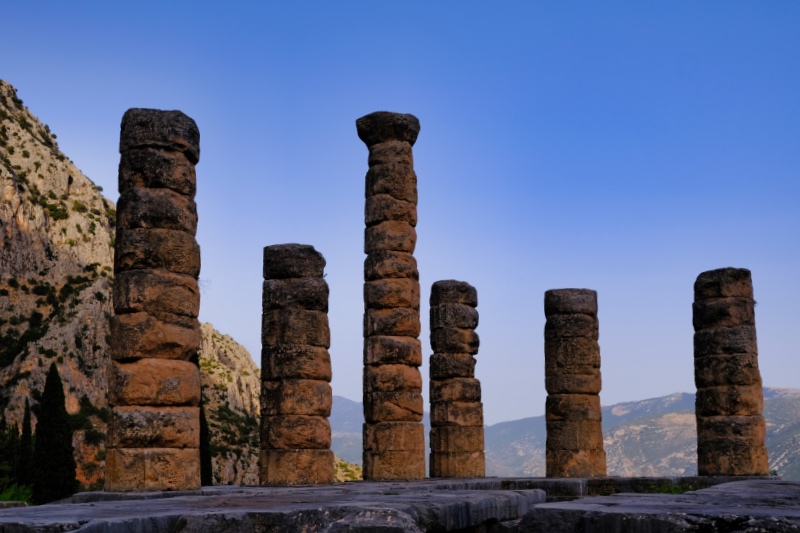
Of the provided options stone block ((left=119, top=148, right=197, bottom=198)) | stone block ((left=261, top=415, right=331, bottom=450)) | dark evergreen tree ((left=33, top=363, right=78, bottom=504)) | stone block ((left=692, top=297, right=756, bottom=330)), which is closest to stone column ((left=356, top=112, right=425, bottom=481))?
stone block ((left=261, top=415, right=331, bottom=450))

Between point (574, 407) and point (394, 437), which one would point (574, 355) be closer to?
point (574, 407)

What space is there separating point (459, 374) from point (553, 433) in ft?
9.46

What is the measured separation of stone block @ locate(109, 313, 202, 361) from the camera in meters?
13.8

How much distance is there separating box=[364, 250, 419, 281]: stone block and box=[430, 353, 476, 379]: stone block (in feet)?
12.0

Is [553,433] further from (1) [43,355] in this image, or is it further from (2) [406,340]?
(1) [43,355]

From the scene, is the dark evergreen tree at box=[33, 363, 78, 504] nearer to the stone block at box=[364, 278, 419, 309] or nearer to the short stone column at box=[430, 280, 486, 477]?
the short stone column at box=[430, 280, 486, 477]

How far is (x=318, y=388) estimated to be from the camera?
1803 cm

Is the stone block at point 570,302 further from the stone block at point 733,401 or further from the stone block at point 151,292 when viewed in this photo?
the stone block at point 151,292

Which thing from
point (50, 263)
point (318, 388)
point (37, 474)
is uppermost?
point (50, 263)

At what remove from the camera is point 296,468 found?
17.5 metres

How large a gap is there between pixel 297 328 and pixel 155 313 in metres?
4.29

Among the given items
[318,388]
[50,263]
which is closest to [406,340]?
[318,388]

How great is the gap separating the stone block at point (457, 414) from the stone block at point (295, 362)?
6539mm

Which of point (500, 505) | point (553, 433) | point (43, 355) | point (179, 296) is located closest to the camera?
point (500, 505)
